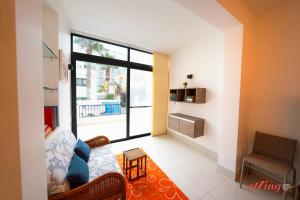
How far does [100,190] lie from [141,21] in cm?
260

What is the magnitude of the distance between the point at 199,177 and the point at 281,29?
261 cm

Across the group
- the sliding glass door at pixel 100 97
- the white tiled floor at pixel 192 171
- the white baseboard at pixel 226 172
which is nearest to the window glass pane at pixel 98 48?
the sliding glass door at pixel 100 97

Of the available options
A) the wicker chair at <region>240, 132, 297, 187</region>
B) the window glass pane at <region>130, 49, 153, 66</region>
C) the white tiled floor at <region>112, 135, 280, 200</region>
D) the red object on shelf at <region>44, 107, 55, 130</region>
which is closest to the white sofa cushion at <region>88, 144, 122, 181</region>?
the red object on shelf at <region>44, 107, 55, 130</region>

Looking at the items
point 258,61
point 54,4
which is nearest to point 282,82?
point 258,61

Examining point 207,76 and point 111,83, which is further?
point 111,83

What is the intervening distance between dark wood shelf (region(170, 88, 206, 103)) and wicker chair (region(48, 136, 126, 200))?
7.15 ft

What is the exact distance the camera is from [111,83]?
4066 mm

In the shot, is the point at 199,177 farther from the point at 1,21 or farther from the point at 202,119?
the point at 1,21

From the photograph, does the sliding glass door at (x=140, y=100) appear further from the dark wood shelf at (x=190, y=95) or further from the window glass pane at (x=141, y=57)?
the dark wood shelf at (x=190, y=95)

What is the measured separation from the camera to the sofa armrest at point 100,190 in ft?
3.56

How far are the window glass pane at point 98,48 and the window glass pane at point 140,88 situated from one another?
1.83 feet

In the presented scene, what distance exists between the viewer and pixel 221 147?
2.13m
